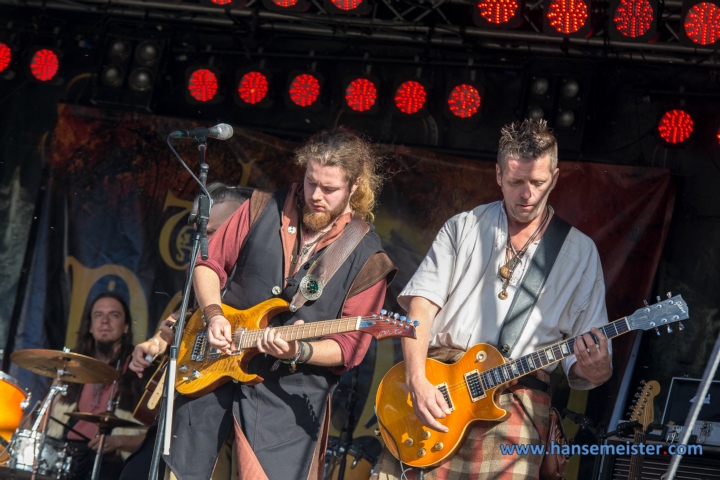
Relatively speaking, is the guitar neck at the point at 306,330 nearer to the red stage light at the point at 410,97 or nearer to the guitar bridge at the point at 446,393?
the guitar bridge at the point at 446,393

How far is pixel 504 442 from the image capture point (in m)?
4.07

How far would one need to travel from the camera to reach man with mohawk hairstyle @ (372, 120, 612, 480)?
13.4 ft

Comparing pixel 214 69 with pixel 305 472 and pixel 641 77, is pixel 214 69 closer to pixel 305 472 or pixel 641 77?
pixel 641 77

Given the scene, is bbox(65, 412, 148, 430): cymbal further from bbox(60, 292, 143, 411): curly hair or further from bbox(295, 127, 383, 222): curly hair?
bbox(295, 127, 383, 222): curly hair

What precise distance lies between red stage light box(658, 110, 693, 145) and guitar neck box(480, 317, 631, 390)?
360cm

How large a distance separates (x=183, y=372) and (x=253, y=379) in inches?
17.0

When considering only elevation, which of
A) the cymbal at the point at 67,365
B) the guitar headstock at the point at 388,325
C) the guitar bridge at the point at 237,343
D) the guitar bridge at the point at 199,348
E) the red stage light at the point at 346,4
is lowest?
the cymbal at the point at 67,365

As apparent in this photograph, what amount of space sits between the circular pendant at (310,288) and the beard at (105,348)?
4079 millimetres

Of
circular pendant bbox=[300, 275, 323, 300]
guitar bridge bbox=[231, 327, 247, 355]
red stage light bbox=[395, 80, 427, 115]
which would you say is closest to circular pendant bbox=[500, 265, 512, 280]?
circular pendant bbox=[300, 275, 323, 300]

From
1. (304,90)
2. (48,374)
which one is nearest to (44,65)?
(304,90)

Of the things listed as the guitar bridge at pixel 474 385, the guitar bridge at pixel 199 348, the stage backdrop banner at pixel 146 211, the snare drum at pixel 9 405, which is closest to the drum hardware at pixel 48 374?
the snare drum at pixel 9 405

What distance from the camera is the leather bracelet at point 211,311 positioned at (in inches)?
172

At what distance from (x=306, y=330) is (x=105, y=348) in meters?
4.17

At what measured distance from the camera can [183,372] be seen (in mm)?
4484
